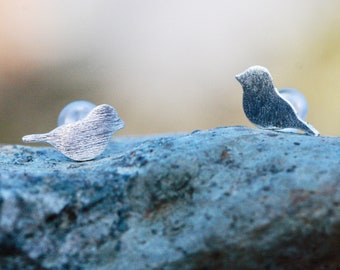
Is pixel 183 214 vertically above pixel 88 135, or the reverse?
pixel 88 135

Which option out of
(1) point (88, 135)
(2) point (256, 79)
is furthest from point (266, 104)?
(1) point (88, 135)

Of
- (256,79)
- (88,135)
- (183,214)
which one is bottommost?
Answer: (183,214)

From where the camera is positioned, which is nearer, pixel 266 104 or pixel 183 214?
pixel 183 214

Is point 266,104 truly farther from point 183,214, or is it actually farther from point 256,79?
point 183,214

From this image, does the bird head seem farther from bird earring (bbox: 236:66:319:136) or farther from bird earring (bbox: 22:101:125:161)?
bird earring (bbox: 22:101:125:161)

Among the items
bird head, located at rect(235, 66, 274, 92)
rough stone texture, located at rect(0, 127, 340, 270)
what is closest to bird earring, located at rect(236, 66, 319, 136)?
bird head, located at rect(235, 66, 274, 92)
